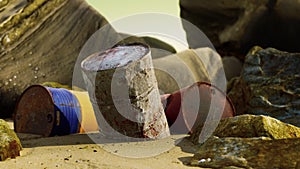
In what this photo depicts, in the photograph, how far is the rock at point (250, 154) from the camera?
11.3 ft

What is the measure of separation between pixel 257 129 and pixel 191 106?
143 cm

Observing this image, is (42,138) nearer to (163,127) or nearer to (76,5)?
(163,127)

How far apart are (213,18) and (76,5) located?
3357 millimetres

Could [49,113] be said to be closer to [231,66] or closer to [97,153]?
[97,153]

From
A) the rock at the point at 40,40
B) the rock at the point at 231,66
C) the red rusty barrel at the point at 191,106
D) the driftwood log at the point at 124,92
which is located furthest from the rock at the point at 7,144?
the rock at the point at 231,66

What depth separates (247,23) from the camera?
1002 cm

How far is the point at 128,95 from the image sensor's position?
14.2ft

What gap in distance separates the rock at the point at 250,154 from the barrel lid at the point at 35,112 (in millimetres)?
1923

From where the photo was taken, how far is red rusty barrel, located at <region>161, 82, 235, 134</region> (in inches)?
203

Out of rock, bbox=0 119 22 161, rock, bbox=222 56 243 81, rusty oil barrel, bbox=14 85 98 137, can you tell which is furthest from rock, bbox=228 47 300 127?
rock, bbox=222 56 243 81

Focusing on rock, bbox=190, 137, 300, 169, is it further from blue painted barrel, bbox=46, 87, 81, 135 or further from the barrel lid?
the barrel lid

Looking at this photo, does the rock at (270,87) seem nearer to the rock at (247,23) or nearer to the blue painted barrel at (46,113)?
the blue painted barrel at (46,113)

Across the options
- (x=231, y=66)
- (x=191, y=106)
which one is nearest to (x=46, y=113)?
(x=191, y=106)

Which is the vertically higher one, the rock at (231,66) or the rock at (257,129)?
the rock at (257,129)
